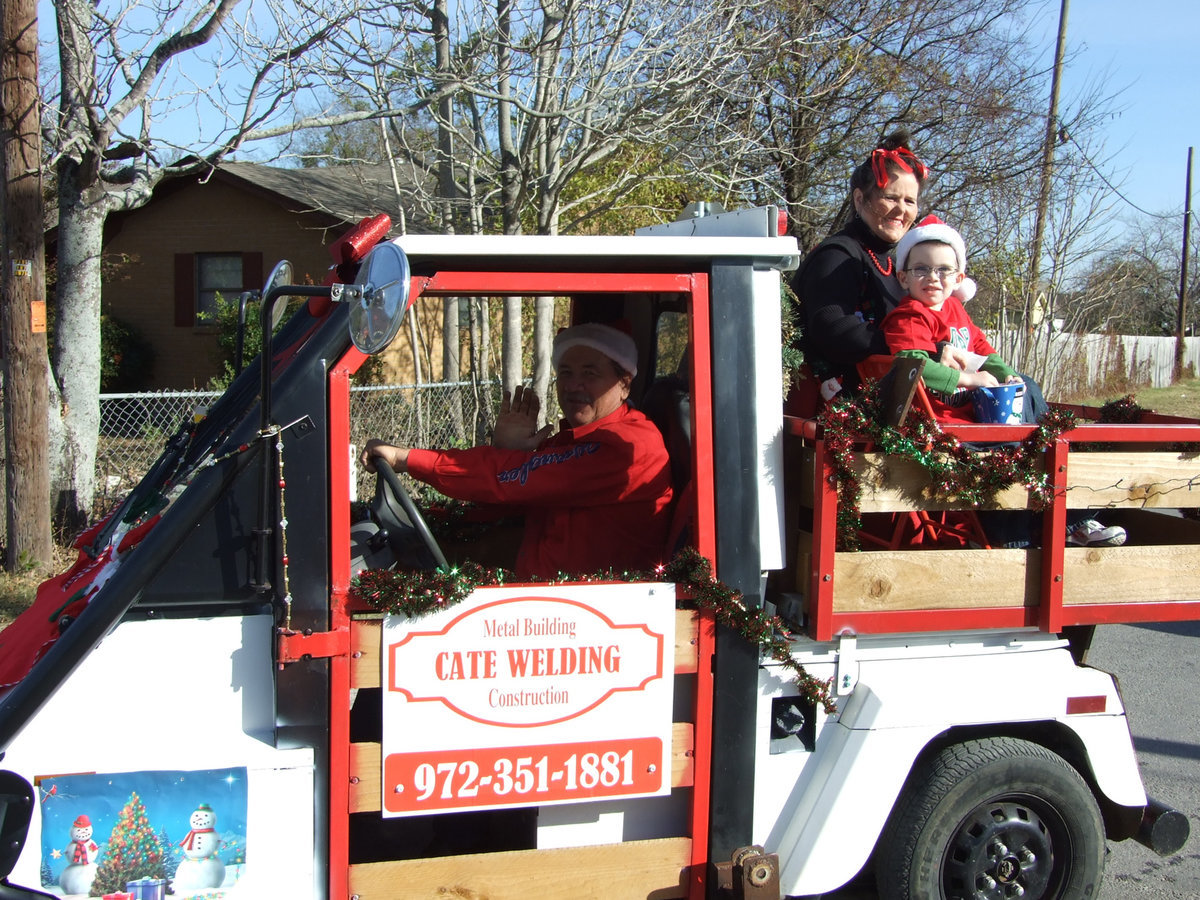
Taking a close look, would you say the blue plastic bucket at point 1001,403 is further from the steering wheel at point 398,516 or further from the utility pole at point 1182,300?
the utility pole at point 1182,300

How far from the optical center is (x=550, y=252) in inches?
92.1

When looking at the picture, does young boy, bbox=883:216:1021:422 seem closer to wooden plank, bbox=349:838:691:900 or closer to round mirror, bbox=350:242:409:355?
Answer: wooden plank, bbox=349:838:691:900

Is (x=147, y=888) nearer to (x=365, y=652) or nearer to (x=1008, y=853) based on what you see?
(x=365, y=652)

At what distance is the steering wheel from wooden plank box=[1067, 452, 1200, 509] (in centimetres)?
170

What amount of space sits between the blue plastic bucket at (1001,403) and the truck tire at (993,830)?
906 mm

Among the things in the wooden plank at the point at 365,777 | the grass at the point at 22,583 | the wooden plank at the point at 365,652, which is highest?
the wooden plank at the point at 365,652

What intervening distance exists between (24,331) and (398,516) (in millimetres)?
5017

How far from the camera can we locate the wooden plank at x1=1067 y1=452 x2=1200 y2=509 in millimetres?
2688

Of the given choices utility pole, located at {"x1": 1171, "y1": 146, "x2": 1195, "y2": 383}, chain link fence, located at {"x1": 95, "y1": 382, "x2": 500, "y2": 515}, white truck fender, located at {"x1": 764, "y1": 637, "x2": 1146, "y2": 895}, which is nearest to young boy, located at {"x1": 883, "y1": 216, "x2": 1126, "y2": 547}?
white truck fender, located at {"x1": 764, "y1": 637, "x2": 1146, "y2": 895}

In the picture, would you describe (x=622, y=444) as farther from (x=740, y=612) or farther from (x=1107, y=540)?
(x=1107, y=540)

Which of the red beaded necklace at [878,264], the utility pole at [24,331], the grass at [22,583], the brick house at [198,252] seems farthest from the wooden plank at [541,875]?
the brick house at [198,252]

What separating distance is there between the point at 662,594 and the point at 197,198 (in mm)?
17983

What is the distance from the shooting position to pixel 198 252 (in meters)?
18.3

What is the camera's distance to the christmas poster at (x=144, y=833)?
6.95ft
